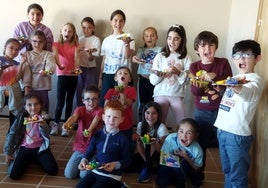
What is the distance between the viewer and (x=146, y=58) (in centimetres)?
384

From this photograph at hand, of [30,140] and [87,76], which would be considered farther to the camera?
[87,76]

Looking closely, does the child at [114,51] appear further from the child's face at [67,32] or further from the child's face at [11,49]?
the child's face at [11,49]

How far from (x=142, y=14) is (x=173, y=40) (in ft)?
4.47

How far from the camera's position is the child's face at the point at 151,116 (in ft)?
9.66

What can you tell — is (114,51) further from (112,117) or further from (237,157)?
(237,157)

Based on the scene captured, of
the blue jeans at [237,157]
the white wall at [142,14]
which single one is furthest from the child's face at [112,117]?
the white wall at [142,14]

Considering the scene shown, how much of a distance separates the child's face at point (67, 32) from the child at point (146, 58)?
32.5 inches

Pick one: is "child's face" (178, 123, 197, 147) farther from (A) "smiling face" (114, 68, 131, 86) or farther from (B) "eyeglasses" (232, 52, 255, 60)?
(A) "smiling face" (114, 68, 131, 86)

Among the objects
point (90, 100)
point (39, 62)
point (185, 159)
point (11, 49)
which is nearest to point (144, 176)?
point (185, 159)

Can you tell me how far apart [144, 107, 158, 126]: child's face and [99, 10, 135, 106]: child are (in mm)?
1014

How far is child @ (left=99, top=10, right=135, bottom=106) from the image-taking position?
3791 mm

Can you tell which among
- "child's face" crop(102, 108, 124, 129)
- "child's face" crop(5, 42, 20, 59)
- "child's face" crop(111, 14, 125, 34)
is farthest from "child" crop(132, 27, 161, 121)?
"child's face" crop(102, 108, 124, 129)

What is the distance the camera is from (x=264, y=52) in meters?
2.48

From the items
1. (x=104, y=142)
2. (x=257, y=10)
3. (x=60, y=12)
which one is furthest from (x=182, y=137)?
(x=60, y=12)
